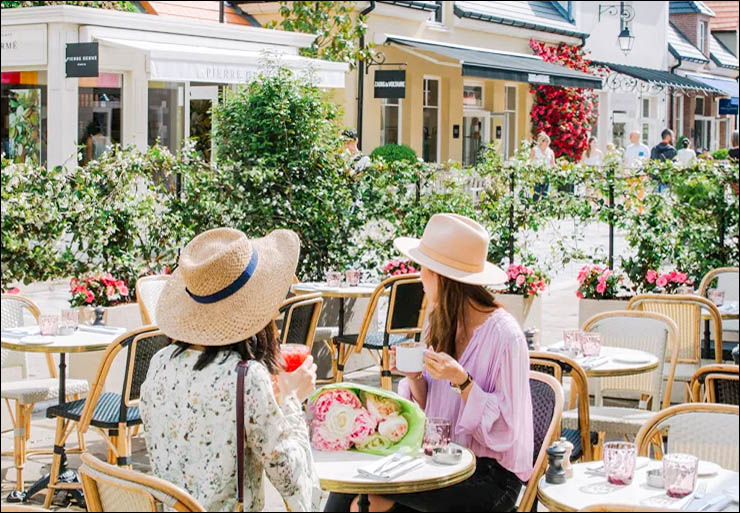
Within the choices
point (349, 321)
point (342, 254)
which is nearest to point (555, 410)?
point (349, 321)

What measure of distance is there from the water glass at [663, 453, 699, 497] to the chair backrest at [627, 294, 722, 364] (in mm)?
3308

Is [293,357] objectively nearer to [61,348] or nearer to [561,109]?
[61,348]

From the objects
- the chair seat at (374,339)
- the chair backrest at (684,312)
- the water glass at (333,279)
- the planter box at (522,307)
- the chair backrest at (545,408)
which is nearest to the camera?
the chair backrest at (545,408)

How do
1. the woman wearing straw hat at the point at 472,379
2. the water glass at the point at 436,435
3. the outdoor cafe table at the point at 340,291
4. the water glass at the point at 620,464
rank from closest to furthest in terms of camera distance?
1. the water glass at the point at 620,464
2. the water glass at the point at 436,435
3. the woman wearing straw hat at the point at 472,379
4. the outdoor cafe table at the point at 340,291

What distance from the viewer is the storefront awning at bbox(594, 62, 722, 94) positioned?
2672 centimetres

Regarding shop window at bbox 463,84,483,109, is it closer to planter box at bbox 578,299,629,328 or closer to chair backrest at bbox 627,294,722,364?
planter box at bbox 578,299,629,328

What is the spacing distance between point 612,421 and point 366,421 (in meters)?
2.18

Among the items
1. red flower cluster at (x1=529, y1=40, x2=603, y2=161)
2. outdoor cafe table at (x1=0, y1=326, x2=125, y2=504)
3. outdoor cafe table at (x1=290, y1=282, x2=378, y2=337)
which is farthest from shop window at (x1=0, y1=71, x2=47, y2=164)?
red flower cluster at (x1=529, y1=40, x2=603, y2=161)

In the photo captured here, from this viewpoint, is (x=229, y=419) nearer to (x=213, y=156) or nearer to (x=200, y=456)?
(x=200, y=456)

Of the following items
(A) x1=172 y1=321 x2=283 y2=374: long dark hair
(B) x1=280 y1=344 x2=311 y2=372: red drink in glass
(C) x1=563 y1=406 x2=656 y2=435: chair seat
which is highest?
(A) x1=172 y1=321 x2=283 y2=374: long dark hair

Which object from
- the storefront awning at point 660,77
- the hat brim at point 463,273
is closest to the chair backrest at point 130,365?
the hat brim at point 463,273

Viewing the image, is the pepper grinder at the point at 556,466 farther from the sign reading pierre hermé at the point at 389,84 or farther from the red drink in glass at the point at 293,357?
the sign reading pierre hermé at the point at 389,84

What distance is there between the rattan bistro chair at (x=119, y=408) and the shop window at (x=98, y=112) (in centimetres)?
1049

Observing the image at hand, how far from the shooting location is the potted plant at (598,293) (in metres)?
8.23
